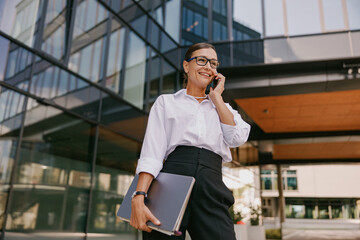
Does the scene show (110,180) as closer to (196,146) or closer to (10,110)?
(10,110)

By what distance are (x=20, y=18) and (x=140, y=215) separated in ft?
18.2

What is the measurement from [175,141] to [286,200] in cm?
1847

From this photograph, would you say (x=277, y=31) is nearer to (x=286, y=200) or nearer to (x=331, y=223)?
(x=286, y=200)

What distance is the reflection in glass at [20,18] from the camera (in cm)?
534

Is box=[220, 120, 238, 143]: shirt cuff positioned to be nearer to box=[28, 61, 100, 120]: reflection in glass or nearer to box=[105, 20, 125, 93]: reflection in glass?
box=[28, 61, 100, 120]: reflection in glass

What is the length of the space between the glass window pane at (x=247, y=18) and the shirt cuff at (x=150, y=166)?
9.51m

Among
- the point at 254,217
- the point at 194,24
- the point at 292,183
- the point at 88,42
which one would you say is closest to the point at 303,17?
the point at 194,24

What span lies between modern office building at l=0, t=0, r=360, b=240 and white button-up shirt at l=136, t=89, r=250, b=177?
14.0 ft

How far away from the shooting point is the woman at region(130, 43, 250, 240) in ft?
4.01

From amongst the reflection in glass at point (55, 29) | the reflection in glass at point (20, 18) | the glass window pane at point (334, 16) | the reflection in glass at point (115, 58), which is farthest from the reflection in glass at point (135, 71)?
the glass window pane at point (334, 16)

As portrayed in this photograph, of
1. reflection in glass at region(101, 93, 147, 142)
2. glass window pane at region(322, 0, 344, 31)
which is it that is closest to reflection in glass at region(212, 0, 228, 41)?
glass window pane at region(322, 0, 344, 31)

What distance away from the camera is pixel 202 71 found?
1495mm

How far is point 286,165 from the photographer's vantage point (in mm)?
18172

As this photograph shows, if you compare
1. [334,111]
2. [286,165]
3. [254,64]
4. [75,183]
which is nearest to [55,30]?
[75,183]
